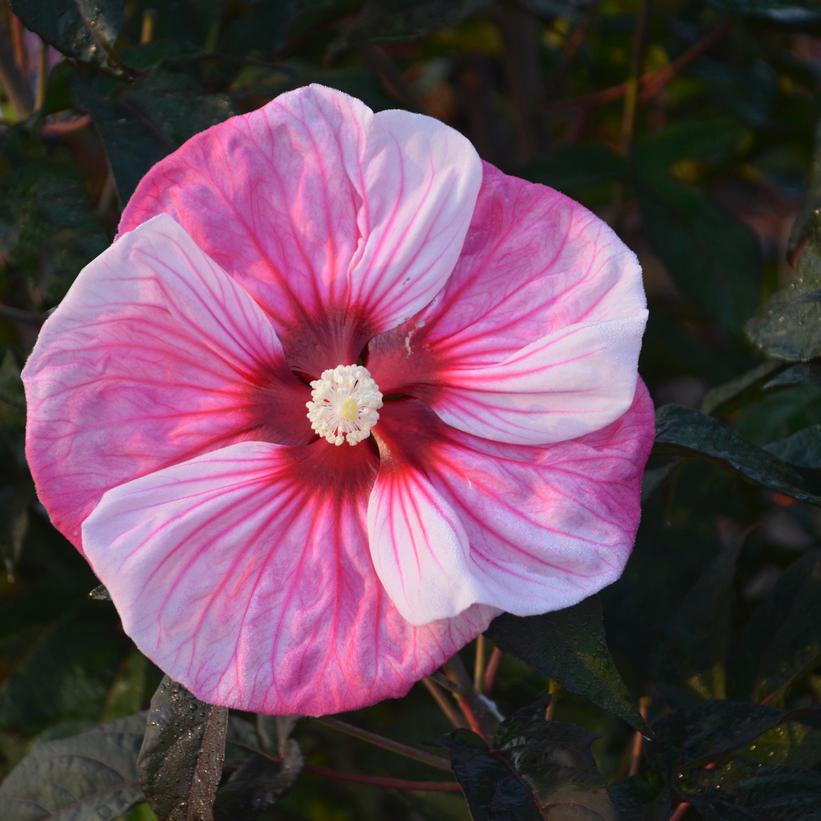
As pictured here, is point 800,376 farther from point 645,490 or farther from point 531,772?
point 531,772

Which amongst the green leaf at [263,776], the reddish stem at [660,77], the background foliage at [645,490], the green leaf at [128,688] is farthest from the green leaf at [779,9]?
the green leaf at [128,688]

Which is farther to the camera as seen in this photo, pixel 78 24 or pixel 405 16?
pixel 405 16

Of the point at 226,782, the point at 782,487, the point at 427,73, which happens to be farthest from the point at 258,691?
the point at 427,73

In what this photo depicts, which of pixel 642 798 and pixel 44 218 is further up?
pixel 44 218

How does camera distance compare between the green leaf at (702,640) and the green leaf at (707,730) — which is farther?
the green leaf at (702,640)

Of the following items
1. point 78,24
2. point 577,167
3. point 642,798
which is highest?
point 78,24

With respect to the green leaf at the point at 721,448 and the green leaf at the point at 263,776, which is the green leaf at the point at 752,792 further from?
the green leaf at the point at 263,776

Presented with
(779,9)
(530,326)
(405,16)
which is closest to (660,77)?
(779,9)
